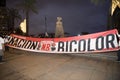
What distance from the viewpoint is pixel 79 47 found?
1170 cm

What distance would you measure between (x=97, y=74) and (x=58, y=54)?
5.86 meters

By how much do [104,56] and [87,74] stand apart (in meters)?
4.47

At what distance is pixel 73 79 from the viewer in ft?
24.2

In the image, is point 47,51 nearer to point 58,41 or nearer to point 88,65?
point 58,41

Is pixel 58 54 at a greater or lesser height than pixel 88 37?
lesser

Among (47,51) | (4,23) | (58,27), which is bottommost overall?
(47,51)

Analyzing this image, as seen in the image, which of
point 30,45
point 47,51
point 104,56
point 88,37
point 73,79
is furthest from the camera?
point 30,45

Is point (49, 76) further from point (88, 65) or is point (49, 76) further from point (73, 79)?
point (88, 65)

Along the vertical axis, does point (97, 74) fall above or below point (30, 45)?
below

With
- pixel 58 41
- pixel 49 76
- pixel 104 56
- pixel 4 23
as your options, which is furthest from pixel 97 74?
pixel 4 23

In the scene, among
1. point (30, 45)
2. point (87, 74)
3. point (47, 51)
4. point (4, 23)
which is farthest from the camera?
point (4, 23)

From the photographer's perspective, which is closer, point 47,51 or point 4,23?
point 47,51

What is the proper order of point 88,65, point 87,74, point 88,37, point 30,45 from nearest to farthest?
point 87,74 < point 88,65 < point 88,37 < point 30,45

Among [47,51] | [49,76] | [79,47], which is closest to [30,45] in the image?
[47,51]
